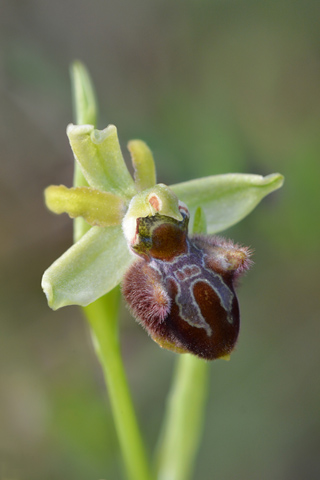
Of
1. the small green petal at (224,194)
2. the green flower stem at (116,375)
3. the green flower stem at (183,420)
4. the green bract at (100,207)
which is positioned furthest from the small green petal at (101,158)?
the green flower stem at (183,420)

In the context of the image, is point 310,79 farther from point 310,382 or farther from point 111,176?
point 111,176

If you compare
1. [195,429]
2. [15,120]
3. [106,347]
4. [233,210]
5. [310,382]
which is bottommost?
[310,382]

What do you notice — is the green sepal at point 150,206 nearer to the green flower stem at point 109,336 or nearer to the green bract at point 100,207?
the green bract at point 100,207

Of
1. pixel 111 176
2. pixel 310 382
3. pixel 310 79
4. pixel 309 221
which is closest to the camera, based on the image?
pixel 111 176

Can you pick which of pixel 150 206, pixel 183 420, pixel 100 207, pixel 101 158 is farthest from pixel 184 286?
pixel 183 420

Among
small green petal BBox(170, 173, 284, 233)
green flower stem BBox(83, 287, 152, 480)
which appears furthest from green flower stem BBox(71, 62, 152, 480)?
small green petal BBox(170, 173, 284, 233)

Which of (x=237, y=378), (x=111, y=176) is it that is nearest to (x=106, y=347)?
(x=111, y=176)

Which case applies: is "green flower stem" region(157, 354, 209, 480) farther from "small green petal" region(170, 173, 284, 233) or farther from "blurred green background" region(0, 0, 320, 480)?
"blurred green background" region(0, 0, 320, 480)
